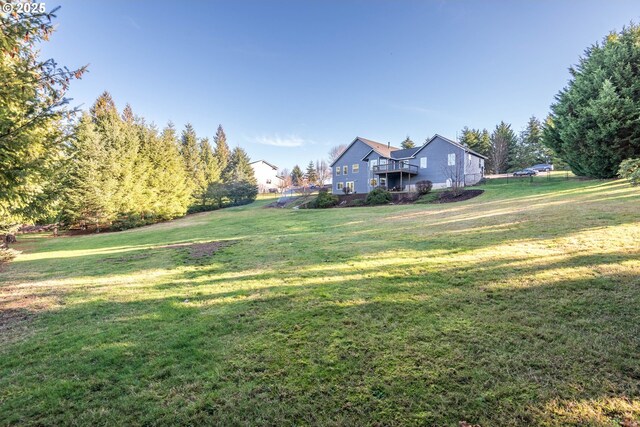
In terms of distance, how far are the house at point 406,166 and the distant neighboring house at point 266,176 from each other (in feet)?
93.2

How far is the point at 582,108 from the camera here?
2091 centimetres

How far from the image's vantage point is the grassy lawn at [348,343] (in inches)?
98.5

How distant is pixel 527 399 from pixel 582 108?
90.8 ft

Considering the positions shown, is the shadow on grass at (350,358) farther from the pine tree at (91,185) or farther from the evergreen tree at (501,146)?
the evergreen tree at (501,146)

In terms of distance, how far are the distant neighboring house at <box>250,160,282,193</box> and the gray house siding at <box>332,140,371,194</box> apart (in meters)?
27.4

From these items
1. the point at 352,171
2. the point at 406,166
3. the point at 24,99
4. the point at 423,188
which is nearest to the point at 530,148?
the point at 406,166

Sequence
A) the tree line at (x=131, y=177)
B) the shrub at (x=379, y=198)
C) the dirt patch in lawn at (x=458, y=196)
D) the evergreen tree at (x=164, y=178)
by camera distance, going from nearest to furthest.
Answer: the tree line at (x=131, y=177), the dirt patch in lawn at (x=458, y=196), the shrub at (x=379, y=198), the evergreen tree at (x=164, y=178)

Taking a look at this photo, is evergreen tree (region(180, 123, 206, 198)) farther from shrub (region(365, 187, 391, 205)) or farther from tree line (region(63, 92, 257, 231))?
shrub (region(365, 187, 391, 205))

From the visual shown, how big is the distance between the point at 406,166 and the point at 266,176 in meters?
41.0

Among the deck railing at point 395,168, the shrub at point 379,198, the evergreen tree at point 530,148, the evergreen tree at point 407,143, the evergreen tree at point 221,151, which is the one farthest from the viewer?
the evergreen tree at point 407,143

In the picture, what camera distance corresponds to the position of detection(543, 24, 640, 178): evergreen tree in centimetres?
1894

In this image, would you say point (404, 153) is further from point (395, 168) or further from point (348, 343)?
point (348, 343)

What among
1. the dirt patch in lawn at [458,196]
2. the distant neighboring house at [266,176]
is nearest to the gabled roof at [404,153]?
the dirt patch in lawn at [458,196]

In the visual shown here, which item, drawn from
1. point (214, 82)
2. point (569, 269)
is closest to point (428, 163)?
point (214, 82)
